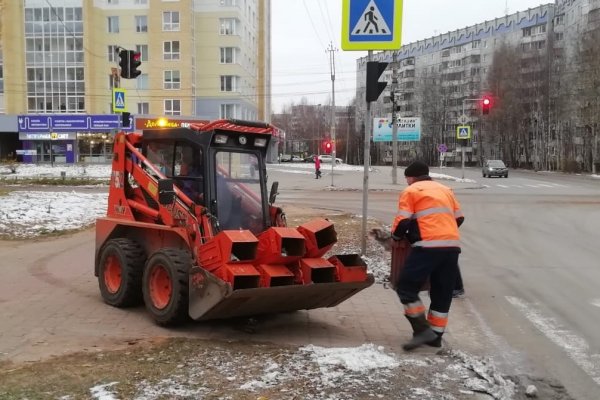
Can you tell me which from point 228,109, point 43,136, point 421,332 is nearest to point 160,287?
point 421,332

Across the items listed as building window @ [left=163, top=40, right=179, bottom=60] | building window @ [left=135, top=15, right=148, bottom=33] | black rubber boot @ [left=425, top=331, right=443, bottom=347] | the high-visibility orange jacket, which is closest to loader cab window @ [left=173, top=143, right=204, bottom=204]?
the high-visibility orange jacket

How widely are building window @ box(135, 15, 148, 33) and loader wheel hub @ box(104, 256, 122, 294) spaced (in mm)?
61768

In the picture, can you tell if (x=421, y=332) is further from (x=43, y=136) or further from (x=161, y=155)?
(x=43, y=136)

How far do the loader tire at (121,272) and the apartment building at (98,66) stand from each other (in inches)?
2184

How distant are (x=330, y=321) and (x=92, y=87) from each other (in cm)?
6253

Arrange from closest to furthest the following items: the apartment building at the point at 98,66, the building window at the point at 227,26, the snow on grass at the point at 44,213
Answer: the snow on grass at the point at 44,213
the apartment building at the point at 98,66
the building window at the point at 227,26

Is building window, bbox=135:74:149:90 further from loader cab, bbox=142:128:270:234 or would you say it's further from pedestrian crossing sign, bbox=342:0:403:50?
loader cab, bbox=142:128:270:234

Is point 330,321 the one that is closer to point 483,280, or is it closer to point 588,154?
point 483,280

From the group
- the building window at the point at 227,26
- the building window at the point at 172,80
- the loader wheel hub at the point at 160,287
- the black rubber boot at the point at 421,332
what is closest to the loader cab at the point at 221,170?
the loader wheel hub at the point at 160,287

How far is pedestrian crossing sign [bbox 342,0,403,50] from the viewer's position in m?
8.53

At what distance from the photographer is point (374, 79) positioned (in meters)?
8.53

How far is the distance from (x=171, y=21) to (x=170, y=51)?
10.5ft

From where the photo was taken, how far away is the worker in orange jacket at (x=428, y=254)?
17.8 ft

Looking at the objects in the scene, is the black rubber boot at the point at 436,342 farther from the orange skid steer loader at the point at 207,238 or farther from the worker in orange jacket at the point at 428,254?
the orange skid steer loader at the point at 207,238
